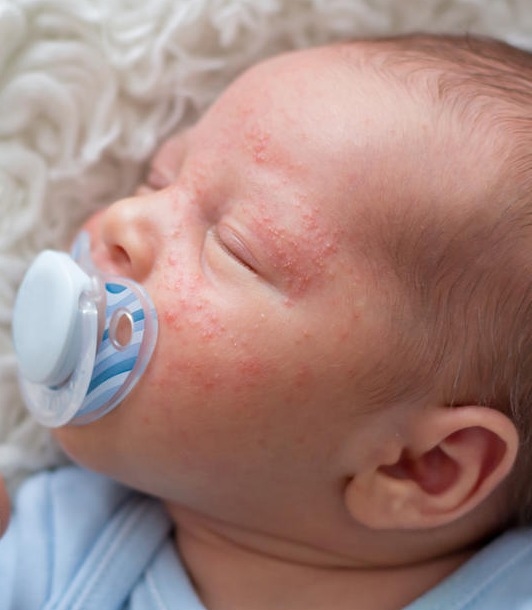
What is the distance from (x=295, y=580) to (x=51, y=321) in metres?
0.46

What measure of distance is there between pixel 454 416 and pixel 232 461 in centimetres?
26

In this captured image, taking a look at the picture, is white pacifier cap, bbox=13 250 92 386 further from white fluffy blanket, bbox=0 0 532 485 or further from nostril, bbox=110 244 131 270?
white fluffy blanket, bbox=0 0 532 485

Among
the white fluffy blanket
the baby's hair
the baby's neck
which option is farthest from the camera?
the white fluffy blanket

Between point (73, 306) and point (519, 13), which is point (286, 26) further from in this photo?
point (73, 306)

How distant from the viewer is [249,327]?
108 centimetres

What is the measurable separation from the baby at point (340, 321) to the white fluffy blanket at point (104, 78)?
20cm

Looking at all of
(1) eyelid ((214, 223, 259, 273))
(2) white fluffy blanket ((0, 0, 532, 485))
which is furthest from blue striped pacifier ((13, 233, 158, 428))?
(2) white fluffy blanket ((0, 0, 532, 485))

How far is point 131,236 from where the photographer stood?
1141 mm

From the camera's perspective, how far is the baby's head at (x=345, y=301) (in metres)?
1.08

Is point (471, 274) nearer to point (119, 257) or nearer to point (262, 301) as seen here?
point (262, 301)

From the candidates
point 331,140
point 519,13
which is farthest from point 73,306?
point 519,13

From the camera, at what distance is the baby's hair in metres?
1.08

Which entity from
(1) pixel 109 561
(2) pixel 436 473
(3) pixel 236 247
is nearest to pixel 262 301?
(3) pixel 236 247

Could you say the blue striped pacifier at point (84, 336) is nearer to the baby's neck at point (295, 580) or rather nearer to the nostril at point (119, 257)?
the nostril at point (119, 257)
